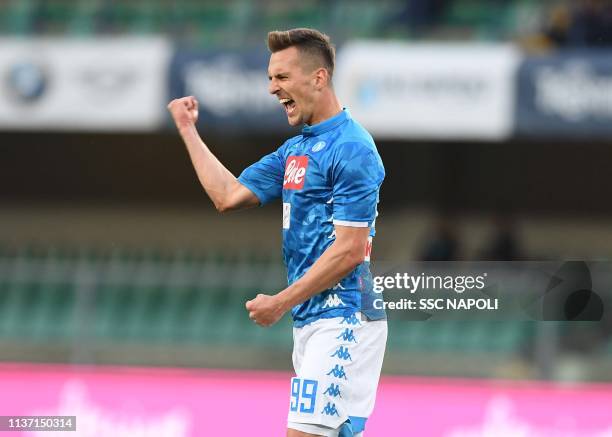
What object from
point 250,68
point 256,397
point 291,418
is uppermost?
point 250,68

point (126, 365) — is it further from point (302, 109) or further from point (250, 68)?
point (302, 109)

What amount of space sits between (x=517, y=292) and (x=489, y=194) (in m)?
9.88

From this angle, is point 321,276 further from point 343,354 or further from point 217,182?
point 217,182

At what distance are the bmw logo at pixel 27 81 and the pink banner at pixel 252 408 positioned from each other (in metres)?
5.05

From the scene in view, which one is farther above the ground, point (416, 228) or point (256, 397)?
point (416, 228)

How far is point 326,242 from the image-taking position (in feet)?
12.8

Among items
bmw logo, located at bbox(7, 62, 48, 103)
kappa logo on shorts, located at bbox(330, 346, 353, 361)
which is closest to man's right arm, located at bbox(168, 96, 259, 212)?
kappa logo on shorts, located at bbox(330, 346, 353, 361)

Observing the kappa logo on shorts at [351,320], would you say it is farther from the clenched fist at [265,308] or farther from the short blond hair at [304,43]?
the short blond hair at [304,43]

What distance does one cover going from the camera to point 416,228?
15.1 metres

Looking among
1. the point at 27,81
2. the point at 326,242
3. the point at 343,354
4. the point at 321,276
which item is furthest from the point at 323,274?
the point at 27,81

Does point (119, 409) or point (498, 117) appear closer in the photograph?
point (119, 409)

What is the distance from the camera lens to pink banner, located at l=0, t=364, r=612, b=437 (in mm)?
7055

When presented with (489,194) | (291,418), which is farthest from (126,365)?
(291,418)

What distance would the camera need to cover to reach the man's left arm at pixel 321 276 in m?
3.71
